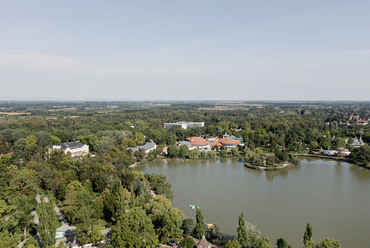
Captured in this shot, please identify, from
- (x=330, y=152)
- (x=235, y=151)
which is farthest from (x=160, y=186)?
(x=330, y=152)

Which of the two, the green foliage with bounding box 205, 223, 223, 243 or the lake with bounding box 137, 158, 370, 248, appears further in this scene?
the lake with bounding box 137, 158, 370, 248

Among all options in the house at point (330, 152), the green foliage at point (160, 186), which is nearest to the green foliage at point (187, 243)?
the green foliage at point (160, 186)

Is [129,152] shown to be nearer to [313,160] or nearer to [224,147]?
[224,147]

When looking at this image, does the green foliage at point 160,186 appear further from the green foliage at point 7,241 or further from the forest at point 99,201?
the green foliage at point 7,241

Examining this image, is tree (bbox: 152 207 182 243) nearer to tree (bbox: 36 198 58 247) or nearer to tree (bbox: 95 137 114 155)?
tree (bbox: 36 198 58 247)

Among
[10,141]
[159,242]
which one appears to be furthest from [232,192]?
[10,141]

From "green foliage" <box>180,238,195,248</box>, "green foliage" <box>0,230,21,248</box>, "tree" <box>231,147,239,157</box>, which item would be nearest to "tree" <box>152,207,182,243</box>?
"green foliage" <box>180,238,195,248</box>

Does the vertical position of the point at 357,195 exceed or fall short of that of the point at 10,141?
it falls short
